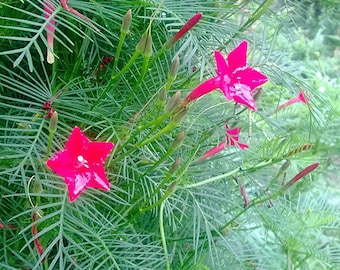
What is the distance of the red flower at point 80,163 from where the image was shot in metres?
0.47

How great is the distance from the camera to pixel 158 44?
0.64 m

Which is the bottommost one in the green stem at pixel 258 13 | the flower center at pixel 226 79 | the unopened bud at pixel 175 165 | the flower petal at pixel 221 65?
Result: the unopened bud at pixel 175 165

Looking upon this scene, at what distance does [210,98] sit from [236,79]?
0.76ft

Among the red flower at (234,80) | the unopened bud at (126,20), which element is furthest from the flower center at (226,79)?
the unopened bud at (126,20)

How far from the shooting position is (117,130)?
57 centimetres

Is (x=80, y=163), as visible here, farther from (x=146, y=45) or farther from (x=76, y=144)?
(x=146, y=45)

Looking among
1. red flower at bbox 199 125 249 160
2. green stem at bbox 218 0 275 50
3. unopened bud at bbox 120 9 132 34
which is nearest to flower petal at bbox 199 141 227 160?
red flower at bbox 199 125 249 160

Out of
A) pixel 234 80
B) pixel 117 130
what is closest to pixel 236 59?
pixel 234 80

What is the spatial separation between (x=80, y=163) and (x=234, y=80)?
0.17 meters

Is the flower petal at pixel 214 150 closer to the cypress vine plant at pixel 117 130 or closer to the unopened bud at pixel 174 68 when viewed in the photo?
the cypress vine plant at pixel 117 130

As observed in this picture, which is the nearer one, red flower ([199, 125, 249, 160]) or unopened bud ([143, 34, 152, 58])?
unopened bud ([143, 34, 152, 58])

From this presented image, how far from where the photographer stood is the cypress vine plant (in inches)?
19.3

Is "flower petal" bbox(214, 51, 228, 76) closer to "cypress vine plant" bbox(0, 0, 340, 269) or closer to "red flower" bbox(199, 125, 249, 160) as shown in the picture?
"cypress vine plant" bbox(0, 0, 340, 269)

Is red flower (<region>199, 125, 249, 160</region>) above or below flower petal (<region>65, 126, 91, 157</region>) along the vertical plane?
below
